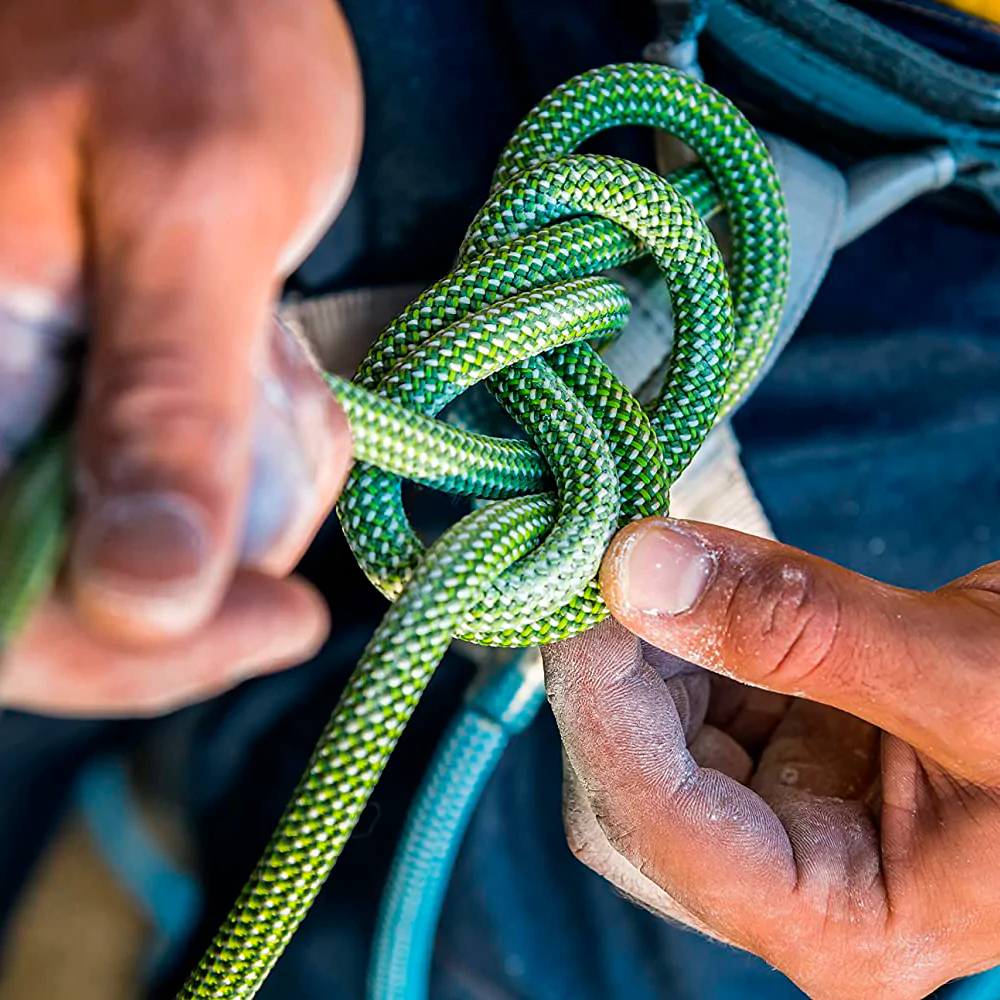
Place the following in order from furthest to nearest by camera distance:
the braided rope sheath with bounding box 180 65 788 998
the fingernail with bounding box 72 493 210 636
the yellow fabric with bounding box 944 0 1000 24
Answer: the yellow fabric with bounding box 944 0 1000 24 → the braided rope sheath with bounding box 180 65 788 998 → the fingernail with bounding box 72 493 210 636

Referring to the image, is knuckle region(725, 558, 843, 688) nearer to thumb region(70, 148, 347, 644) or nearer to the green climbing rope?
the green climbing rope

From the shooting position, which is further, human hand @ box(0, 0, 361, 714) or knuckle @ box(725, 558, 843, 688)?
knuckle @ box(725, 558, 843, 688)

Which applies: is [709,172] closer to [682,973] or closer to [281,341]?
[281,341]

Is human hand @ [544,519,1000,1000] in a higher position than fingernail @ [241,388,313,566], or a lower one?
lower

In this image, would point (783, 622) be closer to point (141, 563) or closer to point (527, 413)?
point (527, 413)

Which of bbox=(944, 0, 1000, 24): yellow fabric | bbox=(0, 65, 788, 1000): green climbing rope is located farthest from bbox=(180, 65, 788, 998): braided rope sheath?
bbox=(944, 0, 1000, 24): yellow fabric

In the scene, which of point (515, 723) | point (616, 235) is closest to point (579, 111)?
point (616, 235)

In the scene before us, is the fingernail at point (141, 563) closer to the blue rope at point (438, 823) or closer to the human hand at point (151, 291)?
the human hand at point (151, 291)

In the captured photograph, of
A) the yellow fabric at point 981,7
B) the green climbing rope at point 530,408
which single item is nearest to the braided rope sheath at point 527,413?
the green climbing rope at point 530,408
